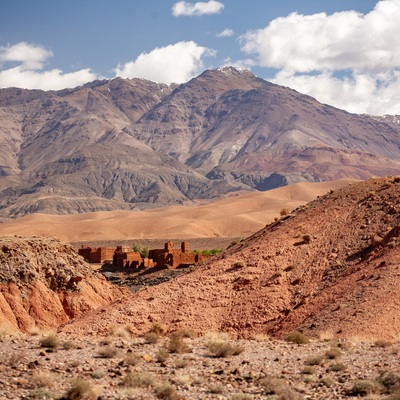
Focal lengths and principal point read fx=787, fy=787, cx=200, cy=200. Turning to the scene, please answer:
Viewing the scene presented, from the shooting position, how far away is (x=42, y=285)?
85.0 feet

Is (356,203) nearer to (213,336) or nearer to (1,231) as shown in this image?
(213,336)

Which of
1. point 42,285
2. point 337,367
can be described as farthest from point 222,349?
point 42,285

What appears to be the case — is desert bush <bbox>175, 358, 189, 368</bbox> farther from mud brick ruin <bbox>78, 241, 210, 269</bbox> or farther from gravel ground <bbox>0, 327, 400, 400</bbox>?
mud brick ruin <bbox>78, 241, 210, 269</bbox>

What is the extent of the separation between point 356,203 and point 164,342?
11.8m

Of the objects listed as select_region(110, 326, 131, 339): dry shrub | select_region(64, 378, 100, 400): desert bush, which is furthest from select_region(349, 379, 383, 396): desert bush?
select_region(110, 326, 131, 339): dry shrub

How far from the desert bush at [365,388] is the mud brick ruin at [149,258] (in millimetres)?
34445

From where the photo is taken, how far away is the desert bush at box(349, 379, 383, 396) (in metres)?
13.8

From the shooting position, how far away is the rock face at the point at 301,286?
20.7 meters

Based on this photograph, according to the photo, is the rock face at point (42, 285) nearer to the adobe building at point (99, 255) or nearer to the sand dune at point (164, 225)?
the adobe building at point (99, 255)

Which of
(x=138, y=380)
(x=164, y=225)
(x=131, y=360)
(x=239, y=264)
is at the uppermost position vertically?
(x=164, y=225)

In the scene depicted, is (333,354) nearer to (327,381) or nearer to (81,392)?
(327,381)

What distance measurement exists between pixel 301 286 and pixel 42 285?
8.56 metres

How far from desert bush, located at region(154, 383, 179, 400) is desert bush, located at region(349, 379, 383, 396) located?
3.16 m

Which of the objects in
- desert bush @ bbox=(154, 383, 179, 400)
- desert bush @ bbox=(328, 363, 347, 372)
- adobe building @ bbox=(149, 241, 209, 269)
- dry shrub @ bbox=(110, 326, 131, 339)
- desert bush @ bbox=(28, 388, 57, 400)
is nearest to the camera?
desert bush @ bbox=(28, 388, 57, 400)
